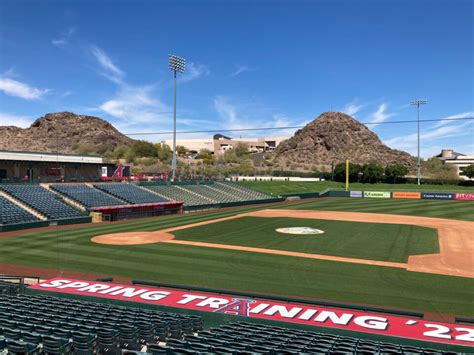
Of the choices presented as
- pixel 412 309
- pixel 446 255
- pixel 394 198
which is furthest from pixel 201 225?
pixel 394 198

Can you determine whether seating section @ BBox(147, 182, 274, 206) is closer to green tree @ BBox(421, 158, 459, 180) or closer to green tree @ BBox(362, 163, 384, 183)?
green tree @ BBox(362, 163, 384, 183)

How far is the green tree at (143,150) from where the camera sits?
532 ft

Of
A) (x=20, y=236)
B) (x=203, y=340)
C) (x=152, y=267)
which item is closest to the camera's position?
(x=203, y=340)

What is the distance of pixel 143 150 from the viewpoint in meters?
163

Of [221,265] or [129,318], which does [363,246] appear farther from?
[129,318]

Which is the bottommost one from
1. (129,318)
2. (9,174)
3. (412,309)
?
(412,309)

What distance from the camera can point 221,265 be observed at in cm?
2242

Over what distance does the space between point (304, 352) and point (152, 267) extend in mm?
15297

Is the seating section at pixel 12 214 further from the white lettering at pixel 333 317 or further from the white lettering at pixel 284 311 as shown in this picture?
the white lettering at pixel 333 317

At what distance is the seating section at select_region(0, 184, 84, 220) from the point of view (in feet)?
127

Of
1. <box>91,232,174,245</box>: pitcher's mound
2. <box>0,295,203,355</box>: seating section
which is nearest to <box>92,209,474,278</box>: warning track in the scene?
<box>91,232,174,245</box>: pitcher's mound

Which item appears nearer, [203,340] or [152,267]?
[203,340]

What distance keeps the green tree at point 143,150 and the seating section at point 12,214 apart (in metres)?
126

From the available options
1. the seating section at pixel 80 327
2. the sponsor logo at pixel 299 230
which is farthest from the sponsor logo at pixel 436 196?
the seating section at pixel 80 327
